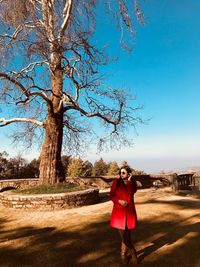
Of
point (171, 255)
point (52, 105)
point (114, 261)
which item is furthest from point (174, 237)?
point (52, 105)

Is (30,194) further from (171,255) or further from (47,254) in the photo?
(171,255)

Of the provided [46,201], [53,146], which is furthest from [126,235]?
[53,146]

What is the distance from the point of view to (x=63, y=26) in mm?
12344

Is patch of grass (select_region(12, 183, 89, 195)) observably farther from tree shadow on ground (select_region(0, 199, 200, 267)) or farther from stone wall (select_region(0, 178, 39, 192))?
stone wall (select_region(0, 178, 39, 192))

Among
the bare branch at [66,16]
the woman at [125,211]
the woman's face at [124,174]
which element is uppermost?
the bare branch at [66,16]

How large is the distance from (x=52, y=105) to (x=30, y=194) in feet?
13.7

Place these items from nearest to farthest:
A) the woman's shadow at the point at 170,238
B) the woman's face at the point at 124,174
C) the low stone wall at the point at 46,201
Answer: the woman's face at the point at 124,174
the woman's shadow at the point at 170,238
the low stone wall at the point at 46,201

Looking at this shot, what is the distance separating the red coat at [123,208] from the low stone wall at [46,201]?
5.91 metres

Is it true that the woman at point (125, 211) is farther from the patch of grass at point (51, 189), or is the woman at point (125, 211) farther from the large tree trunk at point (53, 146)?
the large tree trunk at point (53, 146)

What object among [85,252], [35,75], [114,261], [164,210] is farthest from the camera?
[35,75]

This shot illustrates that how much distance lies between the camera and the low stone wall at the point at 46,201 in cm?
991

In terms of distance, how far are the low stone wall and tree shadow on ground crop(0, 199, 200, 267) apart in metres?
2.40

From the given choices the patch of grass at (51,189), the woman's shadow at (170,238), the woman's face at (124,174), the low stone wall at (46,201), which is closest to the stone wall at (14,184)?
the patch of grass at (51,189)

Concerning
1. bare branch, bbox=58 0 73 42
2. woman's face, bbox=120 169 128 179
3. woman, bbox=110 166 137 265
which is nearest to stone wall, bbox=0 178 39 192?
bare branch, bbox=58 0 73 42
